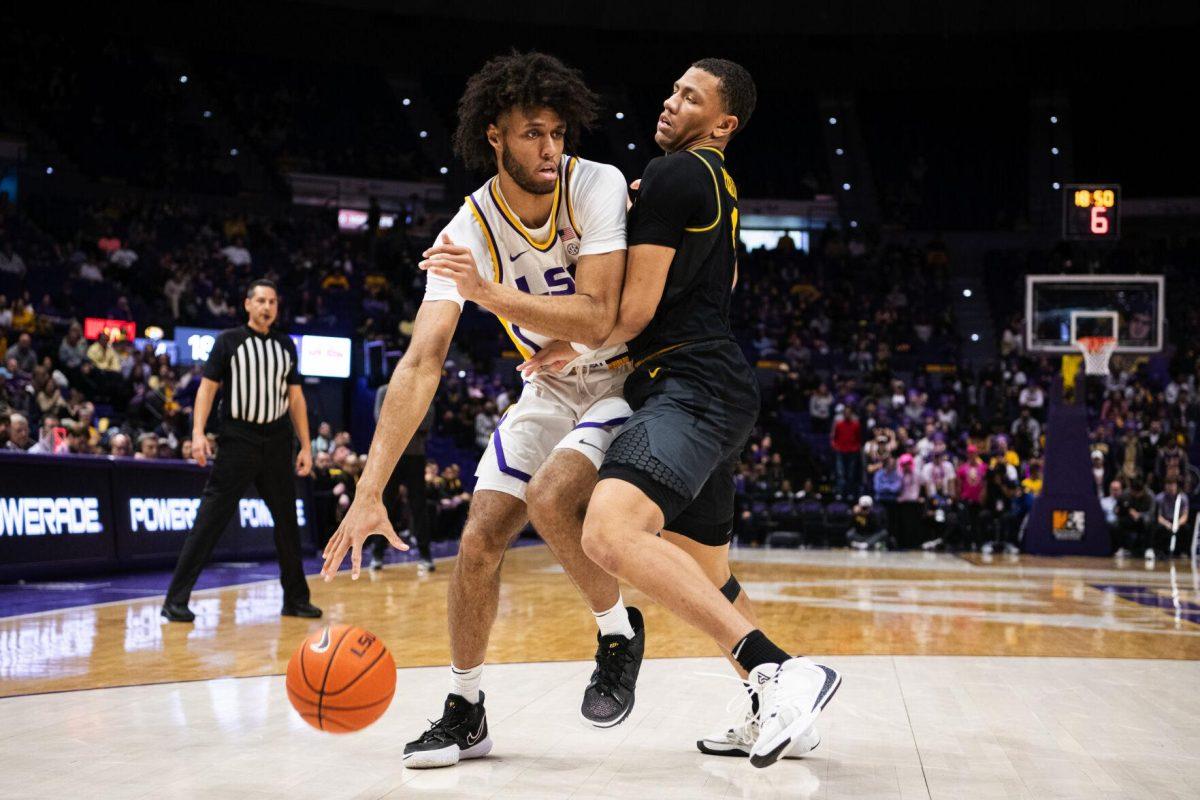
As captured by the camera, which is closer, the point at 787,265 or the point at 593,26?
the point at 593,26

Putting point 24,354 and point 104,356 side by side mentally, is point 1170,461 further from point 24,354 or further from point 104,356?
point 24,354

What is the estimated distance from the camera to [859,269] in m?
29.3

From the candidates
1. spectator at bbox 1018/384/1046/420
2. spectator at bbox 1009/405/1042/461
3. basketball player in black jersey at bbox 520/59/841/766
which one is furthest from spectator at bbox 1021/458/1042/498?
basketball player in black jersey at bbox 520/59/841/766

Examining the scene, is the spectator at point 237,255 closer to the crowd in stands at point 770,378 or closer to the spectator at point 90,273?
the crowd in stands at point 770,378

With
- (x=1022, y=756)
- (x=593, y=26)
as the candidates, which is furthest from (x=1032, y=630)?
(x=593, y=26)

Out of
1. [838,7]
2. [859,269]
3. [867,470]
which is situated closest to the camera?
[867,470]

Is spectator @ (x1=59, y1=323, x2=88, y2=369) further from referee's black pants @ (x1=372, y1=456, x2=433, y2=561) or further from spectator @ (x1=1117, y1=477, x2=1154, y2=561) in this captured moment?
spectator @ (x1=1117, y1=477, x2=1154, y2=561)

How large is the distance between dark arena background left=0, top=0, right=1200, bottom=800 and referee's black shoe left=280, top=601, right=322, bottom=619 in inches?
1.6

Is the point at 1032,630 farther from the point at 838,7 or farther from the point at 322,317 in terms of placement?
the point at 838,7

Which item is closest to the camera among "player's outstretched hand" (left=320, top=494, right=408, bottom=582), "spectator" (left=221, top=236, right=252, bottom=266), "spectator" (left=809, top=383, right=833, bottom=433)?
"player's outstretched hand" (left=320, top=494, right=408, bottom=582)

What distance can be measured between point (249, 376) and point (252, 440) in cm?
39

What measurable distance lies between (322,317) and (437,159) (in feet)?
32.5

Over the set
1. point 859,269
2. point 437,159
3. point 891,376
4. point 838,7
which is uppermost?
point 838,7

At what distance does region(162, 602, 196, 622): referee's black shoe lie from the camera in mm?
6852
